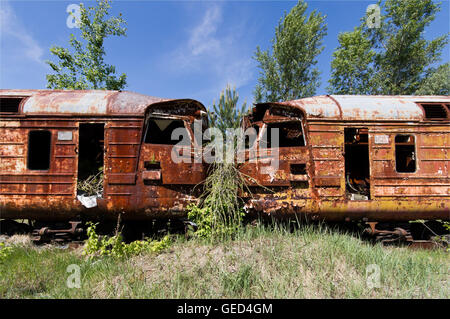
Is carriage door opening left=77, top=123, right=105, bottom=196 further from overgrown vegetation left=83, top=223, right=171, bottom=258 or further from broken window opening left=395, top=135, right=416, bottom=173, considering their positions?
broken window opening left=395, top=135, right=416, bottom=173

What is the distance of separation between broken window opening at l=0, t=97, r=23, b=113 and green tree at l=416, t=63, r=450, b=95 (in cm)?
2069

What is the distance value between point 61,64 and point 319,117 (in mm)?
11643

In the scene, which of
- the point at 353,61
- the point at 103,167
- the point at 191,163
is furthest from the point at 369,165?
the point at 353,61

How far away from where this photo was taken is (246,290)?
8.75ft

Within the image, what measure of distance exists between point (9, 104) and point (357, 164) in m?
8.09

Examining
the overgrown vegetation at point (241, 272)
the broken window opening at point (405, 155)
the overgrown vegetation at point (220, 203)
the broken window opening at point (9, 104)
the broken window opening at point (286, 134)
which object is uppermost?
the broken window opening at point (9, 104)

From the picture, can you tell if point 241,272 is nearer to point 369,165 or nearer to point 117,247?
point 117,247

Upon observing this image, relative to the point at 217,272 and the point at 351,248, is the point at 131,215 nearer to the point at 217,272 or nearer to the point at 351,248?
the point at 217,272

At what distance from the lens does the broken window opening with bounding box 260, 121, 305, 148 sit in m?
4.69

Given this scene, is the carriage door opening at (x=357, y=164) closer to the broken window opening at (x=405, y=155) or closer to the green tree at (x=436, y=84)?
the broken window opening at (x=405, y=155)

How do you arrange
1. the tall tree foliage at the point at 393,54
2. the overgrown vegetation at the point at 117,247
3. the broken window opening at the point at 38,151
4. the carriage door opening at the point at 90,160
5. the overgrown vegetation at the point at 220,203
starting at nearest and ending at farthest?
1. the overgrown vegetation at the point at 117,247
2. the overgrown vegetation at the point at 220,203
3. the carriage door opening at the point at 90,160
4. the broken window opening at the point at 38,151
5. the tall tree foliage at the point at 393,54

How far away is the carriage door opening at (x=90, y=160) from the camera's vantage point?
450 cm

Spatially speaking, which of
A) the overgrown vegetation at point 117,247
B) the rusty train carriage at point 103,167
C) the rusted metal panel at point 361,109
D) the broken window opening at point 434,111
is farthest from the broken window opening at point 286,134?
the overgrown vegetation at point 117,247

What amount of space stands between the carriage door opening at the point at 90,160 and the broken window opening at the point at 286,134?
3545 mm
